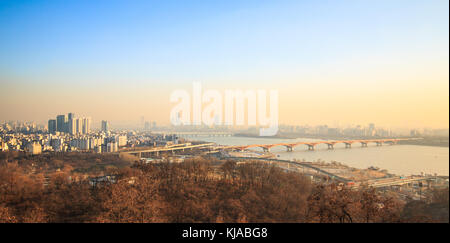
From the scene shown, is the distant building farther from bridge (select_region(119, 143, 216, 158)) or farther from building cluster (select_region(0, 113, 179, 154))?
bridge (select_region(119, 143, 216, 158))

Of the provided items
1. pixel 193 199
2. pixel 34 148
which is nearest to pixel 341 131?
pixel 193 199

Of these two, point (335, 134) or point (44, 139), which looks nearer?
point (44, 139)

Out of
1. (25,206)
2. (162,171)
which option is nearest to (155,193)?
(162,171)

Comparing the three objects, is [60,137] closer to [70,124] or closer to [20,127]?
[70,124]

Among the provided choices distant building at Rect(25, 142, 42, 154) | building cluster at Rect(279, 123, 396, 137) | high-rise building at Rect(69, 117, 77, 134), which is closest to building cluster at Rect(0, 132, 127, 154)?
distant building at Rect(25, 142, 42, 154)
